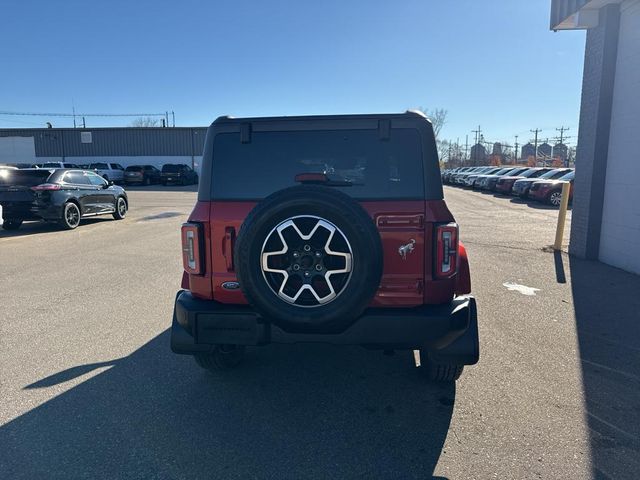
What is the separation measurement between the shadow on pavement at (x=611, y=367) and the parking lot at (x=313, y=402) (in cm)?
2

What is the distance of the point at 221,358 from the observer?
12.3 feet

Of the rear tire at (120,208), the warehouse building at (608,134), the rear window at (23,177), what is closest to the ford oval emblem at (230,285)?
the warehouse building at (608,134)

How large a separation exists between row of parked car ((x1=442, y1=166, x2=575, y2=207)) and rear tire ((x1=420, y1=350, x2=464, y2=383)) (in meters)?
14.5

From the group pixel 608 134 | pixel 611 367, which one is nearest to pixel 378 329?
pixel 611 367

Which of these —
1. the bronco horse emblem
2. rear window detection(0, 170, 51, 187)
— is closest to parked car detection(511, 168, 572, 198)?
rear window detection(0, 170, 51, 187)

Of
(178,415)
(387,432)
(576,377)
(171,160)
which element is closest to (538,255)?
(576,377)

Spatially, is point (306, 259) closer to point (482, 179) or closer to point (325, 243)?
point (325, 243)

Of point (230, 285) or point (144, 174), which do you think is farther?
point (144, 174)

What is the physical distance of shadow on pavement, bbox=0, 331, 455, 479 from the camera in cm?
262

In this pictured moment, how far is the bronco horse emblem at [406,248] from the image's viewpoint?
115 inches

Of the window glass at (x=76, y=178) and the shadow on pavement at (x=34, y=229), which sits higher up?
the window glass at (x=76, y=178)

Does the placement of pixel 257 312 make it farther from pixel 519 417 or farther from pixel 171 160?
pixel 171 160

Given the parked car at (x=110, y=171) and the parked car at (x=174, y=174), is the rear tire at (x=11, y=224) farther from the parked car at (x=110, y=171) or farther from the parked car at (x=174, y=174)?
the parked car at (x=174, y=174)

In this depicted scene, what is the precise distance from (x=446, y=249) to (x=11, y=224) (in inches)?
516
